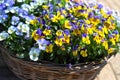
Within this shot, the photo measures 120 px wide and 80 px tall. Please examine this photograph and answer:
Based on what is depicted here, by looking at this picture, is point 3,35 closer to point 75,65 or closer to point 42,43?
point 42,43

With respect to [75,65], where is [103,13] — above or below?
above

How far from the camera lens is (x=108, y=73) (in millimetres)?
3092

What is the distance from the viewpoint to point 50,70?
222cm

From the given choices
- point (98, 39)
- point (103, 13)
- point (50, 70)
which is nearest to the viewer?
point (50, 70)

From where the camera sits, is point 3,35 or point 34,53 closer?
point 34,53

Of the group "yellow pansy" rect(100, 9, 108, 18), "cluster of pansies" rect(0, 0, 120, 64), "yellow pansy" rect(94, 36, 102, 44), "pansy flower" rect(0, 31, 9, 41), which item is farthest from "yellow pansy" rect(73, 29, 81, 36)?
"pansy flower" rect(0, 31, 9, 41)

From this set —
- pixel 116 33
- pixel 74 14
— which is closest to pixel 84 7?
pixel 74 14

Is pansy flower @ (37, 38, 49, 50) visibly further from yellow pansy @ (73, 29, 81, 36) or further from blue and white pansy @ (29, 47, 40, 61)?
yellow pansy @ (73, 29, 81, 36)

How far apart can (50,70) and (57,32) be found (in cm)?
29

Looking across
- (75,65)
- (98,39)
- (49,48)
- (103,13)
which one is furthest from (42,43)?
(103,13)

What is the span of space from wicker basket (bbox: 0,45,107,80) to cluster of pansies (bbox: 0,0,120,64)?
6cm

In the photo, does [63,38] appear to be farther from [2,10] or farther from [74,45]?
[2,10]

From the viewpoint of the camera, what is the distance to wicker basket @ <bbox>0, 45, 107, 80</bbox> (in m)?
2.22

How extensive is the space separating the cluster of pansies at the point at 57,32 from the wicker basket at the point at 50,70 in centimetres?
6
